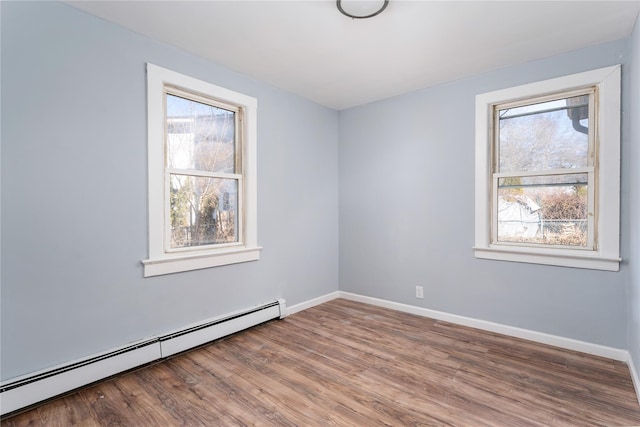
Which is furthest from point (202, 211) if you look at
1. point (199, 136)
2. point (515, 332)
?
point (515, 332)

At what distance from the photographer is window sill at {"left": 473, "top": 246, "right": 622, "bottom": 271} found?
98.7 inches

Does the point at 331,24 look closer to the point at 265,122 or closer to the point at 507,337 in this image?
the point at 265,122

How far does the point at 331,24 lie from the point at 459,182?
2.00 meters

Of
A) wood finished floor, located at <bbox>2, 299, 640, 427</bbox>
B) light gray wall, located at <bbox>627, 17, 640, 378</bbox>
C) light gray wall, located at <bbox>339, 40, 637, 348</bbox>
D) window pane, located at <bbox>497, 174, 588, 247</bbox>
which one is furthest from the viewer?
window pane, located at <bbox>497, 174, 588, 247</bbox>

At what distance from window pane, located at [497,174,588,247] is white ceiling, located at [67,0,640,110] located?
1.12 metres

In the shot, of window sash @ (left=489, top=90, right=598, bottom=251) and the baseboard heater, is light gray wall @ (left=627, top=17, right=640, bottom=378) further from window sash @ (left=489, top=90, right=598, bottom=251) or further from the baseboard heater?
the baseboard heater

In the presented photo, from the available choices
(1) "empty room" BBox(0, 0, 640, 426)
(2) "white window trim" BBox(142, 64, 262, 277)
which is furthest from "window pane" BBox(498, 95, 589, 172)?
(2) "white window trim" BBox(142, 64, 262, 277)

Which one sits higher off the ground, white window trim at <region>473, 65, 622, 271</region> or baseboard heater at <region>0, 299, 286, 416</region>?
white window trim at <region>473, 65, 622, 271</region>

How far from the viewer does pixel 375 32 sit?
2.37m

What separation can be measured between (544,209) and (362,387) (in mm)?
2293

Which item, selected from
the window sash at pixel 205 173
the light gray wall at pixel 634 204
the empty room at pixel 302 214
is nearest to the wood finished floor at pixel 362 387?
the empty room at pixel 302 214

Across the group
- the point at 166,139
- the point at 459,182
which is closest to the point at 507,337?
the point at 459,182

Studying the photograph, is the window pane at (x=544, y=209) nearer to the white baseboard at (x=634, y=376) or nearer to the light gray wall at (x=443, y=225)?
the light gray wall at (x=443, y=225)

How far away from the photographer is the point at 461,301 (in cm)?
326
